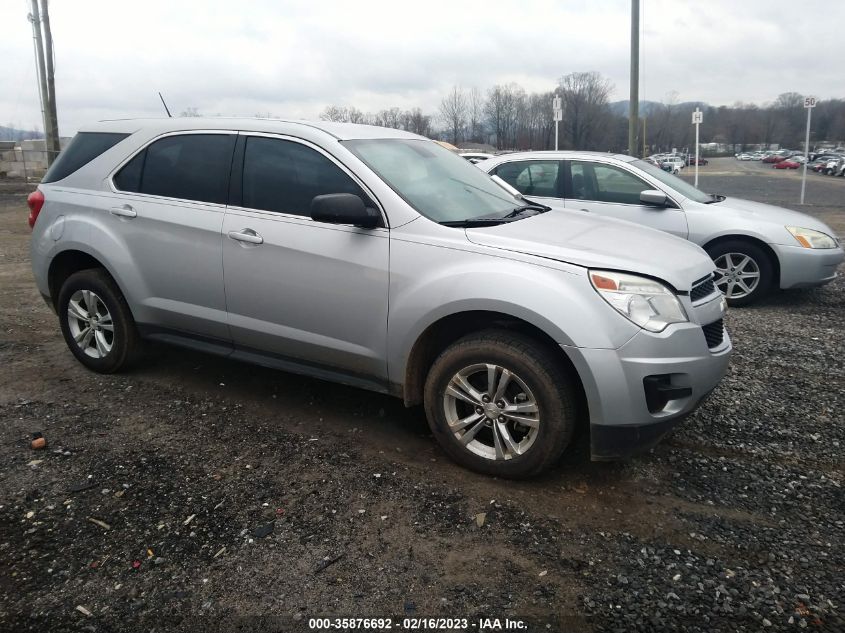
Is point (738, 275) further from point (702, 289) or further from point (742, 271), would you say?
point (702, 289)

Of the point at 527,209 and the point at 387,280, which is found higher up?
the point at 527,209

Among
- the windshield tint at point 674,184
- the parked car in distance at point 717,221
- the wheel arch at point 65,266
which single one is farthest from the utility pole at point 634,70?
the wheel arch at point 65,266

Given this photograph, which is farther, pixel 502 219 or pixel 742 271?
pixel 742 271

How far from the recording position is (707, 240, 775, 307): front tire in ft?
24.1

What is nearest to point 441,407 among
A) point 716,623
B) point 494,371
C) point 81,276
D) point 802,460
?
point 494,371

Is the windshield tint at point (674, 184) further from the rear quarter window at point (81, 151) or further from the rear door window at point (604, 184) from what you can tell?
the rear quarter window at point (81, 151)

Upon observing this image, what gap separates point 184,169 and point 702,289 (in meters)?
3.23

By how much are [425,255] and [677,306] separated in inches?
50.5

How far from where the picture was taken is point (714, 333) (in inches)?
144

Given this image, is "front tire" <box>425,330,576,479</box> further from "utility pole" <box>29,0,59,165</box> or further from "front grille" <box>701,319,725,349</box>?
"utility pole" <box>29,0,59,165</box>

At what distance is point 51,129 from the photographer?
24031 mm

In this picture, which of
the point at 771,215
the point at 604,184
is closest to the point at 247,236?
the point at 604,184

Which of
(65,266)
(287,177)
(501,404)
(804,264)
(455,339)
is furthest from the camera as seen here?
(804,264)

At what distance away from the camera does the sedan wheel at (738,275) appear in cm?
738
